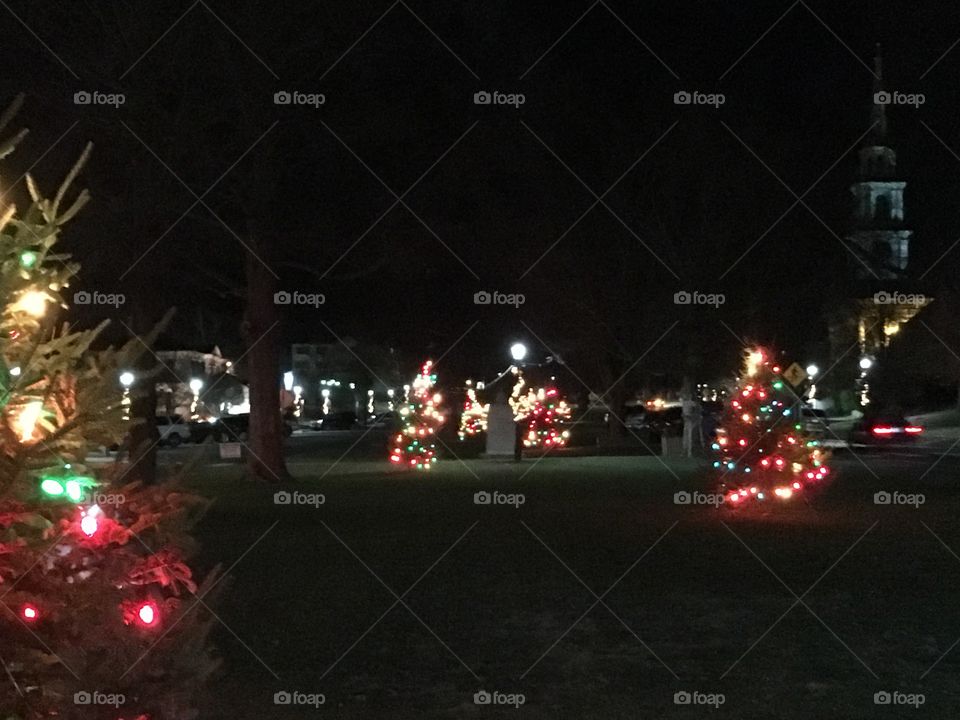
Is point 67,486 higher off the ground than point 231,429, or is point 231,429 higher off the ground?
point 231,429

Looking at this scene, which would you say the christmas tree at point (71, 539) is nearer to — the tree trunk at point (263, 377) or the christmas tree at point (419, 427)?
the tree trunk at point (263, 377)

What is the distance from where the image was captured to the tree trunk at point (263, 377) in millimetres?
24438

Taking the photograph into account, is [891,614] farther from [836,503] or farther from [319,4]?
[319,4]

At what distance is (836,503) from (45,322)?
16942 mm

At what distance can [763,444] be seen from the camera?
1833 cm

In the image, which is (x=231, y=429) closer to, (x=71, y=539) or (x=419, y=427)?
(x=419, y=427)

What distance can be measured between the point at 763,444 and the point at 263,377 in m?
11.7

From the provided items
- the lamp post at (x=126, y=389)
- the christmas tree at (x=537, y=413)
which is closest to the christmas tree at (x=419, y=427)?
the christmas tree at (x=537, y=413)

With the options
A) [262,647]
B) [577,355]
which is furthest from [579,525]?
[577,355]

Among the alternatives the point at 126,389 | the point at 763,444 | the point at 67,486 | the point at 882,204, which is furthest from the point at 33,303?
the point at 882,204

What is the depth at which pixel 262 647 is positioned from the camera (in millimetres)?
8914

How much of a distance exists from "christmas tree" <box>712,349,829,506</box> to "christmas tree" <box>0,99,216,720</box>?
1434 centimetres

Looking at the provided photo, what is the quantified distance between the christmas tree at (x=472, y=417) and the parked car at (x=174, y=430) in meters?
11.5

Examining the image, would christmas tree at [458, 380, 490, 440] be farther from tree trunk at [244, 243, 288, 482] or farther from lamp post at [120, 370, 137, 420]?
lamp post at [120, 370, 137, 420]
